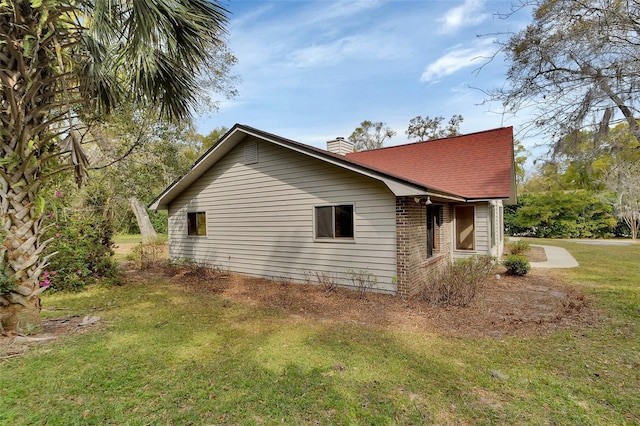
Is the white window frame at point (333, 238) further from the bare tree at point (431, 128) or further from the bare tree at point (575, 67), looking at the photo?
the bare tree at point (431, 128)

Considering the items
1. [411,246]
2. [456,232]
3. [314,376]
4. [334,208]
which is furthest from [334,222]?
Answer: [456,232]

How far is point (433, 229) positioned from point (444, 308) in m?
3.53

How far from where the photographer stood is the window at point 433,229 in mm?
9062

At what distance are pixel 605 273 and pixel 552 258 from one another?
3337 mm

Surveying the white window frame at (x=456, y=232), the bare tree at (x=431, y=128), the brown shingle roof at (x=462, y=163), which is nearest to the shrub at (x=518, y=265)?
the white window frame at (x=456, y=232)

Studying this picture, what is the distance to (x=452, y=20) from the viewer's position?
24.7 ft

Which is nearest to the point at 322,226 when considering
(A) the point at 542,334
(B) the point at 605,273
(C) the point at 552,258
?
(A) the point at 542,334

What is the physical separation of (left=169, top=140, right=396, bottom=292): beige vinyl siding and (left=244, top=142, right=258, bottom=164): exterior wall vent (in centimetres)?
14

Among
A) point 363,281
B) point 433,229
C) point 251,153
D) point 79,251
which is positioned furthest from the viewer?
point 251,153

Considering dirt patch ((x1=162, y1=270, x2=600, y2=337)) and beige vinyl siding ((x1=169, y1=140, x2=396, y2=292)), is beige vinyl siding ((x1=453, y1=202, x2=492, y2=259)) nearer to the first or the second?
dirt patch ((x1=162, y1=270, x2=600, y2=337))

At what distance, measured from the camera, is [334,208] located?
A: 8.26 m

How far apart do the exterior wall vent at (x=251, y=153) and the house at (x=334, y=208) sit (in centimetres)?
3

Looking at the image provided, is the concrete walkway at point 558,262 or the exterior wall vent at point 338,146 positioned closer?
the concrete walkway at point 558,262

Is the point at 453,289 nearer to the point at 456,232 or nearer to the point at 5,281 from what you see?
the point at 456,232
